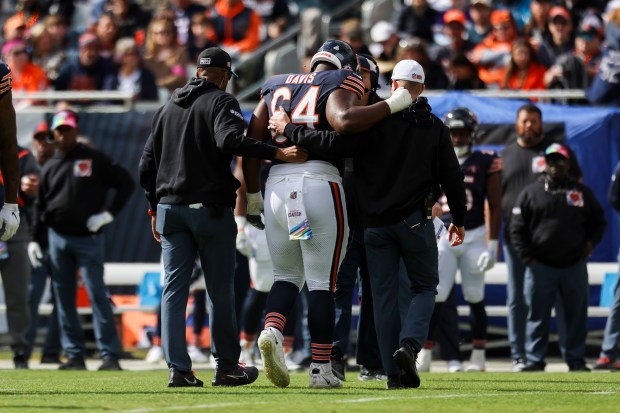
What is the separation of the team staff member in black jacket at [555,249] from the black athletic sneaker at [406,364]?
3720 mm

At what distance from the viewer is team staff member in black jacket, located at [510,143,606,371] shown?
11523 millimetres

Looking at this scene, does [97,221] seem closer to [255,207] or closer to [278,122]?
[255,207]

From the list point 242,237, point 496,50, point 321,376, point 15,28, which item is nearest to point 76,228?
point 242,237

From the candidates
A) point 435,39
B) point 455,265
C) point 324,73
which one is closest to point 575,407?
point 324,73

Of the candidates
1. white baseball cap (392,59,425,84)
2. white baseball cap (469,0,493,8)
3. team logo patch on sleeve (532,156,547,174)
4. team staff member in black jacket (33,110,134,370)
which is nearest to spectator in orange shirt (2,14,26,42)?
white baseball cap (469,0,493,8)

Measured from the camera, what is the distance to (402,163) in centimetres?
800

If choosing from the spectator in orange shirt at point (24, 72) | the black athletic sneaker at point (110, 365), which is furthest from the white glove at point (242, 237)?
the spectator in orange shirt at point (24, 72)

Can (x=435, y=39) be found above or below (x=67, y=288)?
above

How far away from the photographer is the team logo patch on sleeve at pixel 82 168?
38.9ft

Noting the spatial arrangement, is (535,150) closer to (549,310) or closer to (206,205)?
(549,310)

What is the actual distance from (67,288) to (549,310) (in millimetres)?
4304

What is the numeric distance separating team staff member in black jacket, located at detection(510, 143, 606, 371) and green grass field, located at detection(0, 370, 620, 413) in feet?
5.76

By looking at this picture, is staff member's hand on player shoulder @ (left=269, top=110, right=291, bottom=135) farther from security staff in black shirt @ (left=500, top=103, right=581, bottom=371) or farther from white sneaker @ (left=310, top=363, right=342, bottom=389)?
security staff in black shirt @ (left=500, top=103, right=581, bottom=371)

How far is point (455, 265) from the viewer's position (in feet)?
36.2
